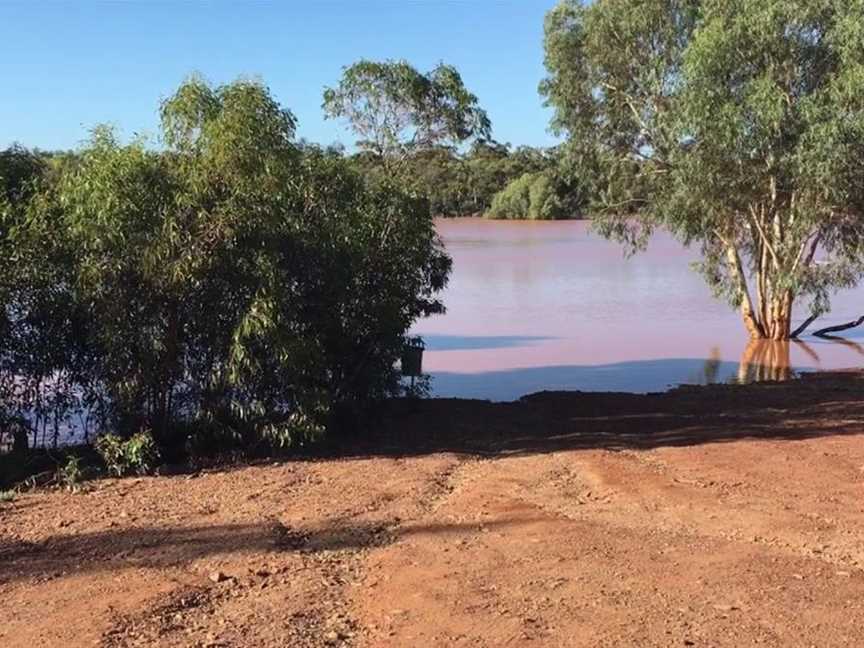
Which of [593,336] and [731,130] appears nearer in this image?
[731,130]

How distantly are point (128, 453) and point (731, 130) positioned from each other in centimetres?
1267

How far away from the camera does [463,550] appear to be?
5.43m

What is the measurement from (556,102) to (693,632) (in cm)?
2012

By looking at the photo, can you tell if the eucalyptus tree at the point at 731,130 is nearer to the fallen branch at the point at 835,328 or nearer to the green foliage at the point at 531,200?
the fallen branch at the point at 835,328

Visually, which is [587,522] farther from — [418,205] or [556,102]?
[556,102]

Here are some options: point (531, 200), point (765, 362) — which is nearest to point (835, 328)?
point (765, 362)

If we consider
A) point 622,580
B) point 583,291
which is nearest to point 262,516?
point 622,580

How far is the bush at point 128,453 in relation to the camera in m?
7.93

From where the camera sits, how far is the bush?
7926 mm

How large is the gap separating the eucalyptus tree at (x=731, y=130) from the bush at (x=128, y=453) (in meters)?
12.4

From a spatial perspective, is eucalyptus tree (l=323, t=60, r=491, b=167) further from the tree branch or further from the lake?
the tree branch

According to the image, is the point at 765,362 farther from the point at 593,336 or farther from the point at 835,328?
the point at 835,328

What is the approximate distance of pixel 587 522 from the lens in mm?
6039

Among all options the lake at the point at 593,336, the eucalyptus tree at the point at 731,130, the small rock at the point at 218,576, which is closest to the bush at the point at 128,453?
the small rock at the point at 218,576
